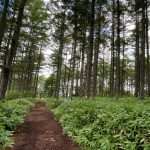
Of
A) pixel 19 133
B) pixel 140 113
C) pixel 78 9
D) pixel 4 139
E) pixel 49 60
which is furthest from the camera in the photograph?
pixel 49 60

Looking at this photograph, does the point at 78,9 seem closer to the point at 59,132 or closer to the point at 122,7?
the point at 122,7

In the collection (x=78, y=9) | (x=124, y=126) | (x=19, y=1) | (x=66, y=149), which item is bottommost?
(x=66, y=149)

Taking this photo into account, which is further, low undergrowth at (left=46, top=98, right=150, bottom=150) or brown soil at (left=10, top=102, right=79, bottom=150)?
brown soil at (left=10, top=102, right=79, bottom=150)

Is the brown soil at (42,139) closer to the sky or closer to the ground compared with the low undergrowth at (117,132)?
closer to the ground

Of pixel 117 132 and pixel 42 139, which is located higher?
pixel 117 132

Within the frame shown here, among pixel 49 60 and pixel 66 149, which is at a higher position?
pixel 49 60

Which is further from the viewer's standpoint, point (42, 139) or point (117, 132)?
point (42, 139)

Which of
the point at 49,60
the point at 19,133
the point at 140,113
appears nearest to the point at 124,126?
the point at 140,113

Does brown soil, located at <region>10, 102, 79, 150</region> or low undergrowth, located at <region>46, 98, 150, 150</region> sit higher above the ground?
low undergrowth, located at <region>46, 98, 150, 150</region>

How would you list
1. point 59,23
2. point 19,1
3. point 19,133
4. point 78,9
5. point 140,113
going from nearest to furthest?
point 140,113, point 19,133, point 19,1, point 78,9, point 59,23

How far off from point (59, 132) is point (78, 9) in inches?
538

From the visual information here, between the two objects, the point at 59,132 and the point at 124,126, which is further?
the point at 59,132

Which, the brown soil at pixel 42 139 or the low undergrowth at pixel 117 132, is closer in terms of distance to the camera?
the low undergrowth at pixel 117 132

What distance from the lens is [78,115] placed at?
10062 millimetres
